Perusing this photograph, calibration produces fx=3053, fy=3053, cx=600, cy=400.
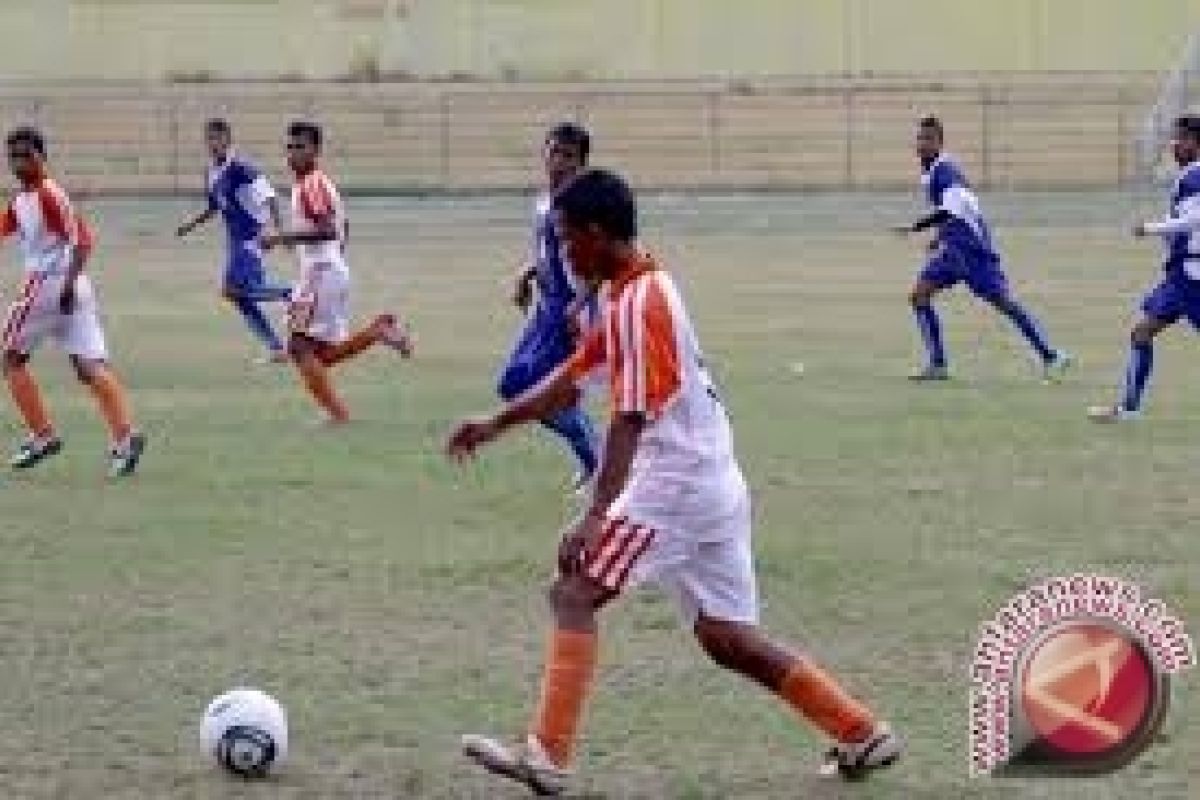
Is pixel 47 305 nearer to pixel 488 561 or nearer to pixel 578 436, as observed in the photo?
pixel 578 436

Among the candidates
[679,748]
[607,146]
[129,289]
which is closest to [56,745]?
[679,748]

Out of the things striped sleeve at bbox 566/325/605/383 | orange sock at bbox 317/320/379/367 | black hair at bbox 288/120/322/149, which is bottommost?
orange sock at bbox 317/320/379/367

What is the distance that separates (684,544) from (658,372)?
508 millimetres

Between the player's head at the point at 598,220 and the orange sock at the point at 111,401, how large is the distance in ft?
25.5

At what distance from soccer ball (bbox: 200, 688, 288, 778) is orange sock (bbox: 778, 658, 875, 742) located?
55.8 inches

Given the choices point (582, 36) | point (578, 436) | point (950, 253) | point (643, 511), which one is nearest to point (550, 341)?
point (578, 436)

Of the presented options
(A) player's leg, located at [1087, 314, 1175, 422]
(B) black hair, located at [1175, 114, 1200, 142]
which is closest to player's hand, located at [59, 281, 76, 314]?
(A) player's leg, located at [1087, 314, 1175, 422]

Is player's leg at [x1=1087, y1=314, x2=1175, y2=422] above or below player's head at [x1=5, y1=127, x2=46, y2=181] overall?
below

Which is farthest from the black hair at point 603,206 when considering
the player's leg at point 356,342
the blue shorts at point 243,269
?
the blue shorts at point 243,269

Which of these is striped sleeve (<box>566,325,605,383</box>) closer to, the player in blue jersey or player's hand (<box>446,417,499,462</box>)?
player's hand (<box>446,417,499,462</box>)

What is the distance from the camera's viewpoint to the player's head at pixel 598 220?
7988mm

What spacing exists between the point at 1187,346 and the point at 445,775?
16.5 meters

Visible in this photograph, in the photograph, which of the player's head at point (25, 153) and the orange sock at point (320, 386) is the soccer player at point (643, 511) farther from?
the orange sock at point (320, 386)

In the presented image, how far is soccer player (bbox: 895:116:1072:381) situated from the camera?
21156 mm
